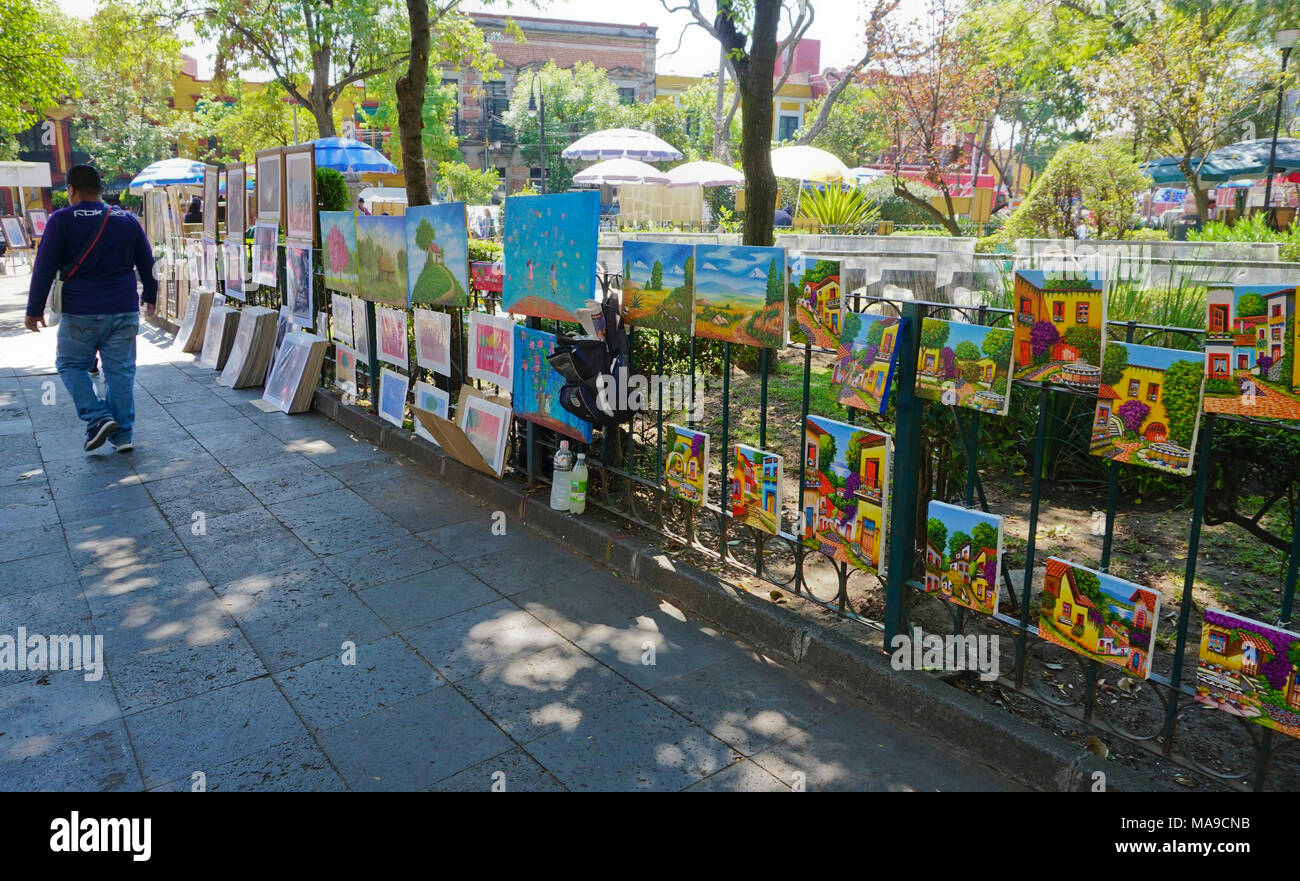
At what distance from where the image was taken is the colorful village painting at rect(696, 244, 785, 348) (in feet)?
13.4

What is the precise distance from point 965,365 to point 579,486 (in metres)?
2.63

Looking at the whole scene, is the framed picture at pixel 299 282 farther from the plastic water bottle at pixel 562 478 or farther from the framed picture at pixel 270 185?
the plastic water bottle at pixel 562 478

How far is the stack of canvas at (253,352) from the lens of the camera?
9742 millimetres

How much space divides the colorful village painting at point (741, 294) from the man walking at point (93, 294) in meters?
4.81

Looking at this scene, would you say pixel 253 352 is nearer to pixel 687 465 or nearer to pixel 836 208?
pixel 687 465

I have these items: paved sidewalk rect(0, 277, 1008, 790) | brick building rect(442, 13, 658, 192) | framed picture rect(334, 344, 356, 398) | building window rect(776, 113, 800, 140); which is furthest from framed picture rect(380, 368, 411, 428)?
building window rect(776, 113, 800, 140)

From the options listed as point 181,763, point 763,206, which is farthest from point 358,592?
point 763,206

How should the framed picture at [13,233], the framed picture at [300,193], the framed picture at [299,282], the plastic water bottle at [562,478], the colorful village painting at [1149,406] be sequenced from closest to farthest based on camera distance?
the colorful village painting at [1149,406]
the plastic water bottle at [562,478]
the framed picture at [300,193]
the framed picture at [299,282]
the framed picture at [13,233]

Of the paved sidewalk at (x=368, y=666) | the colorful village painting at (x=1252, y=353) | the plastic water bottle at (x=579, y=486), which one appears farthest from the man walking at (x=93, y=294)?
the colorful village painting at (x=1252, y=353)

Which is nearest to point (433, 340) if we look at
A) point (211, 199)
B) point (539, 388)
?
point (539, 388)

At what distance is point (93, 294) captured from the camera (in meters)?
6.97

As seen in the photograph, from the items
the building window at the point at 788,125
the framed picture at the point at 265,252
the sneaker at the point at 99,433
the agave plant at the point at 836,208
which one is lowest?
the sneaker at the point at 99,433

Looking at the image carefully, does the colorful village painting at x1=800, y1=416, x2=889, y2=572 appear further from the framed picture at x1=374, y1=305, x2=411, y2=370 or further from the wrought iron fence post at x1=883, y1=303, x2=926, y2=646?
the framed picture at x1=374, y1=305, x2=411, y2=370
